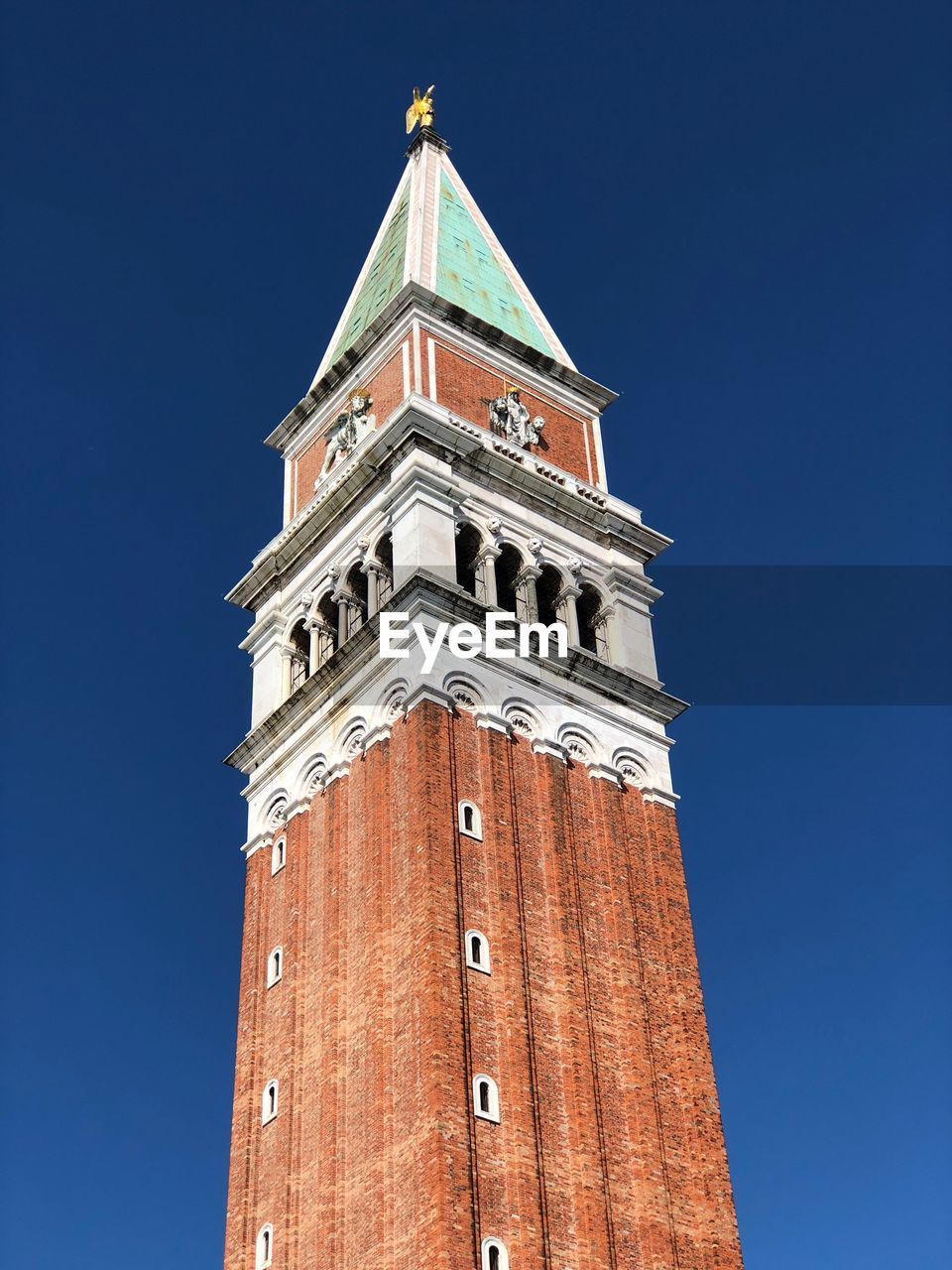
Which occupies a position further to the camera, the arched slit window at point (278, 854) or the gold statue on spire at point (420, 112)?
the gold statue on spire at point (420, 112)

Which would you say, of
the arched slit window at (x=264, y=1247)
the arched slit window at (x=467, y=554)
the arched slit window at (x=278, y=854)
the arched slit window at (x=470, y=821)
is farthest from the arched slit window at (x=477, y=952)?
the arched slit window at (x=467, y=554)

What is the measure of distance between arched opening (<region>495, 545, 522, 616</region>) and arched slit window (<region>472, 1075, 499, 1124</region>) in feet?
57.3

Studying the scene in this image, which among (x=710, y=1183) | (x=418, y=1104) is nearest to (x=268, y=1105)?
(x=418, y=1104)

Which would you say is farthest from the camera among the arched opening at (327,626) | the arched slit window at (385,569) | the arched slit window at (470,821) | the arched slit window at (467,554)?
the arched opening at (327,626)

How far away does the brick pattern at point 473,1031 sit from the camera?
4597 centimetres

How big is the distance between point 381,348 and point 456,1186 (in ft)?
104

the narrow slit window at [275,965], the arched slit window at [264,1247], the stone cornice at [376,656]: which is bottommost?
the arched slit window at [264,1247]

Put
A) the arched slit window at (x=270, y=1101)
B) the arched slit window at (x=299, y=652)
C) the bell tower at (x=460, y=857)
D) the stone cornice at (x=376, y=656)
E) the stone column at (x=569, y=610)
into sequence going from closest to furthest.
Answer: the bell tower at (x=460, y=857) → the arched slit window at (x=270, y=1101) → the stone cornice at (x=376, y=656) → the stone column at (x=569, y=610) → the arched slit window at (x=299, y=652)

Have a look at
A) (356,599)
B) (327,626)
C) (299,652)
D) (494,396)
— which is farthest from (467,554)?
(494,396)

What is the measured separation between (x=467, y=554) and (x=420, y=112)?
29.0 metres

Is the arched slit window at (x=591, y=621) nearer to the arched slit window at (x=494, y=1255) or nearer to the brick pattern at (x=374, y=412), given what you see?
the brick pattern at (x=374, y=412)

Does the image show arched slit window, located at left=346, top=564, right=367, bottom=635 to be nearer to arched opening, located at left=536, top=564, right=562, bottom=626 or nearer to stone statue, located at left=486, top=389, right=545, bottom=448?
arched opening, located at left=536, top=564, right=562, bottom=626

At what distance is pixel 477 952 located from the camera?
49.9 meters

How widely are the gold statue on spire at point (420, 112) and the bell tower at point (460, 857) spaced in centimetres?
1384
